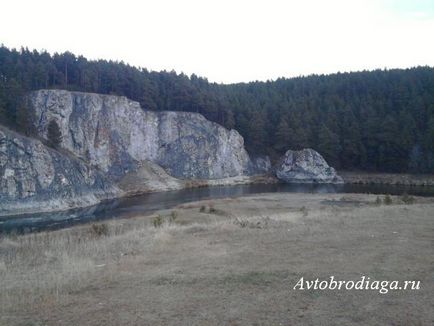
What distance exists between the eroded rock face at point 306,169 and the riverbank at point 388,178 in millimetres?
3029

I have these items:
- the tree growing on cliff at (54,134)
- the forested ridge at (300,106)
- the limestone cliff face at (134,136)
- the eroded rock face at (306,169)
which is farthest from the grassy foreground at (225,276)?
the eroded rock face at (306,169)

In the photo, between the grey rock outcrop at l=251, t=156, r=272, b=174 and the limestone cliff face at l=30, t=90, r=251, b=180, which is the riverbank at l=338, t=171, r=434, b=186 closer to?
the grey rock outcrop at l=251, t=156, r=272, b=174

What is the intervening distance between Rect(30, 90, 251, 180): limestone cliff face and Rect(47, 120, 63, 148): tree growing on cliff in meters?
2.86

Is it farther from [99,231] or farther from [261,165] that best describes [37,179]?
[261,165]

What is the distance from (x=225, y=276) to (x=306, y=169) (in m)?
70.2

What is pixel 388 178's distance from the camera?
71.9 metres

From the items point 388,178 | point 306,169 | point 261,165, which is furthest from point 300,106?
point 388,178

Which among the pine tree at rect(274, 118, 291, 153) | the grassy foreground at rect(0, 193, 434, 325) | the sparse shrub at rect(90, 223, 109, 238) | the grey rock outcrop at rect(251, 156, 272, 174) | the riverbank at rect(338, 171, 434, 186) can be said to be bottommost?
the riverbank at rect(338, 171, 434, 186)

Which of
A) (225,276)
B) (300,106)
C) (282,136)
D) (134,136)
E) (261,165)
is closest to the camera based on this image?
(225,276)

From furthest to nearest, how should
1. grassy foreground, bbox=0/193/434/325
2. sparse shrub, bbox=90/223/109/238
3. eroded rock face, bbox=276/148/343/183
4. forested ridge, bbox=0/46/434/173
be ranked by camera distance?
eroded rock face, bbox=276/148/343/183 → forested ridge, bbox=0/46/434/173 → sparse shrub, bbox=90/223/109/238 → grassy foreground, bbox=0/193/434/325

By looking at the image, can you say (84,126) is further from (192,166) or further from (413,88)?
(413,88)

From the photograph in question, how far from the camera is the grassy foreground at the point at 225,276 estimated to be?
7.59m

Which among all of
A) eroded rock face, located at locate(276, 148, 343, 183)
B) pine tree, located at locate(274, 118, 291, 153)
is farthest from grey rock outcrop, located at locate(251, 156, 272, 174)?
eroded rock face, located at locate(276, 148, 343, 183)

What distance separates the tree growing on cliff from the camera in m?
53.1
